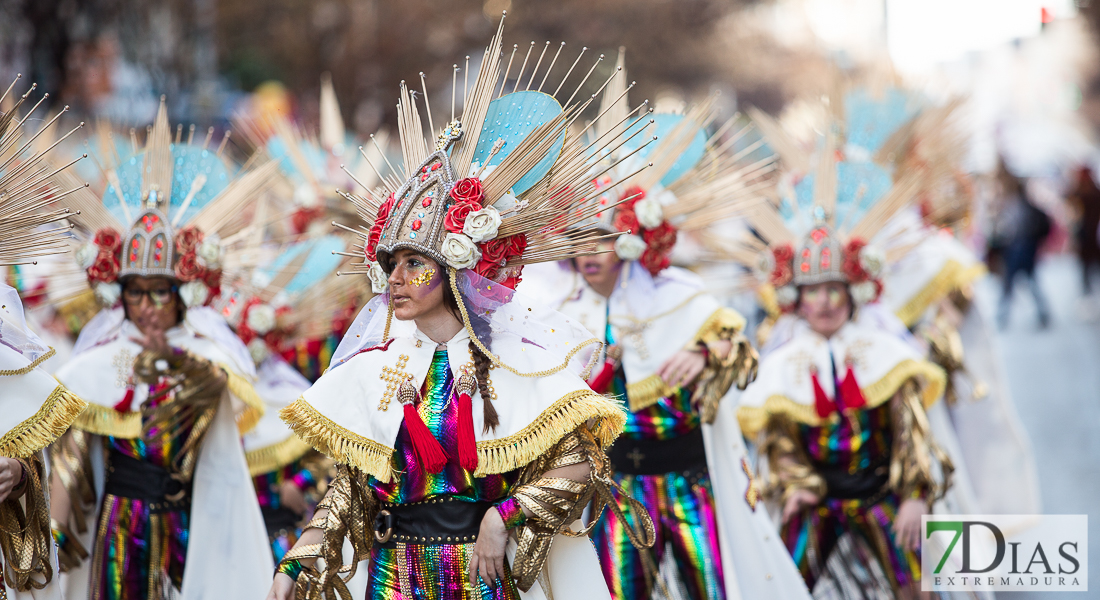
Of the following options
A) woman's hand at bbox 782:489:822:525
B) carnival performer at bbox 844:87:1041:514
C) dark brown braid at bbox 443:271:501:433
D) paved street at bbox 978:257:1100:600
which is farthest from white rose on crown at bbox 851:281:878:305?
dark brown braid at bbox 443:271:501:433

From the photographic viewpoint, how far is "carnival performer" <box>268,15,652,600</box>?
3158 millimetres

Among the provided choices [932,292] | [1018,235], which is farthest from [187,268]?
[1018,235]

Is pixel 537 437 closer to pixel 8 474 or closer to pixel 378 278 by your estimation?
pixel 378 278

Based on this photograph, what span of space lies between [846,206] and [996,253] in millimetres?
11961

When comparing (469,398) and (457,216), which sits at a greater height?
(457,216)

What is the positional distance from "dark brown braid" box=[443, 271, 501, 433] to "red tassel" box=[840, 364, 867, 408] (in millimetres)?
2287

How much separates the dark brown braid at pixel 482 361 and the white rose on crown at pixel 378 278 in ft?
0.65

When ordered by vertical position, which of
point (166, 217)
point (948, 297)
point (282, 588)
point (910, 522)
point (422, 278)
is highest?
point (948, 297)

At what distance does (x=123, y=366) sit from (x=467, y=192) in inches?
85.6

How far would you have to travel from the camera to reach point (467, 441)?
3.14 meters

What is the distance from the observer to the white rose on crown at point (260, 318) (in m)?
5.60

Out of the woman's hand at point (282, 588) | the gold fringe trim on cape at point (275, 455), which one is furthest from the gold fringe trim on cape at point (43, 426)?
the gold fringe trim on cape at point (275, 455)

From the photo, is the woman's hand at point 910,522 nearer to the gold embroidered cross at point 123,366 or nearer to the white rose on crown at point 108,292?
the gold embroidered cross at point 123,366

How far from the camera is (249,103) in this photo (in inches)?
703
